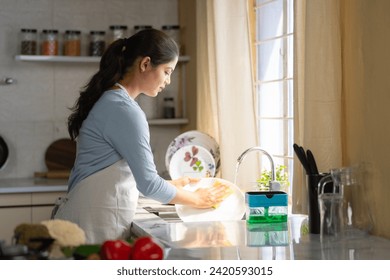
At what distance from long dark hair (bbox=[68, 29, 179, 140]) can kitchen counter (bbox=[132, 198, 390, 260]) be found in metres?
0.46

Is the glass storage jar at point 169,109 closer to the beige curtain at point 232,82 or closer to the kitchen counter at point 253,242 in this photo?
the beige curtain at point 232,82

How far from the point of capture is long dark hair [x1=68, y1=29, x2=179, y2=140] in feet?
8.04

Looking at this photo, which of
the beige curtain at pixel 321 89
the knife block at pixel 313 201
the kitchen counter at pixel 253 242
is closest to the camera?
the kitchen counter at pixel 253 242

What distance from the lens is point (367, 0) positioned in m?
2.05

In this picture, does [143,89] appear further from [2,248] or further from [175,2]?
[175,2]

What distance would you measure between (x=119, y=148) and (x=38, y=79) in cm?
213

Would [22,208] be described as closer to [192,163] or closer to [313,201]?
[192,163]

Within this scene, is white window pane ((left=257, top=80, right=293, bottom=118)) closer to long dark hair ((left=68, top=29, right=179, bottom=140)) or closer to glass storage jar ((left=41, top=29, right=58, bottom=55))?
long dark hair ((left=68, top=29, right=179, bottom=140))

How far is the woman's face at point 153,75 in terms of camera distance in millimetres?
2465

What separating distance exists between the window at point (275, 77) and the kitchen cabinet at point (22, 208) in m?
1.21

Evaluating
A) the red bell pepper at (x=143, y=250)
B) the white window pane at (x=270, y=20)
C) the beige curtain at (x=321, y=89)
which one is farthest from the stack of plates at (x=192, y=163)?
the red bell pepper at (x=143, y=250)

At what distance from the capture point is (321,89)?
2.29 meters

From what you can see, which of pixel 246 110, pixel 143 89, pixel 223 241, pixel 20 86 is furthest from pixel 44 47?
pixel 223 241

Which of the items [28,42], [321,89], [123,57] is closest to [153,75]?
[123,57]
